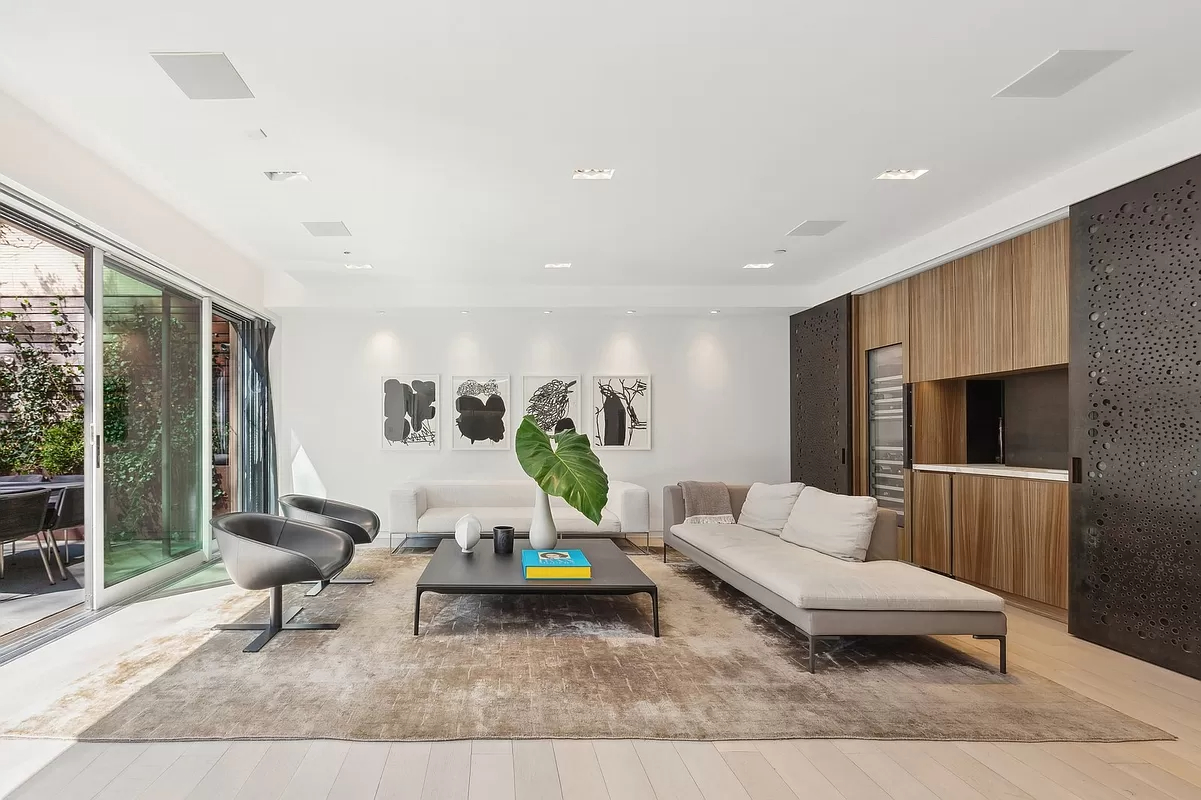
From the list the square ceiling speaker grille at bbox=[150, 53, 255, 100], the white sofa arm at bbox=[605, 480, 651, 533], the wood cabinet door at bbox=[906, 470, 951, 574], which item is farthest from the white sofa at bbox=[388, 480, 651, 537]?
the square ceiling speaker grille at bbox=[150, 53, 255, 100]

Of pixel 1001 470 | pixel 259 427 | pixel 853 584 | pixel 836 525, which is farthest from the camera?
pixel 259 427

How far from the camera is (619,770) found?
97.1 inches

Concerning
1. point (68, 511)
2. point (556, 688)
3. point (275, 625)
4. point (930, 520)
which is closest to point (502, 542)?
point (275, 625)

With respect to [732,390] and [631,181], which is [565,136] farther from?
[732,390]

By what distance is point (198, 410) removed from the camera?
19.9 feet

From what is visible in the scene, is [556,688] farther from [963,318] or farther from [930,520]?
[963,318]

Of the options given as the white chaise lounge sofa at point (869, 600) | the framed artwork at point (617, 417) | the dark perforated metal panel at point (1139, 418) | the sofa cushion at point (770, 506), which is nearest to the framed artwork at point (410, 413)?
the framed artwork at point (617, 417)

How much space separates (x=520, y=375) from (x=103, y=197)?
4.45m

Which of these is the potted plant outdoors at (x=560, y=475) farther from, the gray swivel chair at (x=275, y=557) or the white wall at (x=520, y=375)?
the white wall at (x=520, y=375)

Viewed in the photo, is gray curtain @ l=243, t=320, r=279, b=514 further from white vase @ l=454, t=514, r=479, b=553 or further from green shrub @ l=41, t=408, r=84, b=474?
white vase @ l=454, t=514, r=479, b=553

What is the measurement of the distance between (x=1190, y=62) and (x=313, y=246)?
5870 mm

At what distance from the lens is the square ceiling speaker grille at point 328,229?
539 cm

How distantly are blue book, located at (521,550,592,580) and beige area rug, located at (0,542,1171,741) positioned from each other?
13.0 inches

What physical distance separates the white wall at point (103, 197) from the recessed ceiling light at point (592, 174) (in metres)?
2.80
